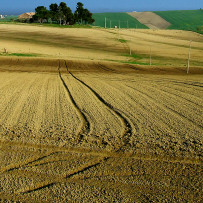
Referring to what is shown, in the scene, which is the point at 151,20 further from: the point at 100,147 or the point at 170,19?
the point at 100,147

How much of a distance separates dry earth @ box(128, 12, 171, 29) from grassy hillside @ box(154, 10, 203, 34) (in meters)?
2.47

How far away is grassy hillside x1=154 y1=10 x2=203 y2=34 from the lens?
345ft

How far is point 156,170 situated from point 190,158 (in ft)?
3.42

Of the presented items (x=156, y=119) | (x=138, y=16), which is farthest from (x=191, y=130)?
(x=138, y=16)

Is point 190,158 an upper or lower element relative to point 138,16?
lower

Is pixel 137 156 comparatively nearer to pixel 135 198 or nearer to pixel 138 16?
pixel 135 198

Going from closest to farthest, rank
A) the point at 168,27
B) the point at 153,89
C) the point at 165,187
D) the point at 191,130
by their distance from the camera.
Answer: the point at 165,187, the point at 191,130, the point at 153,89, the point at 168,27

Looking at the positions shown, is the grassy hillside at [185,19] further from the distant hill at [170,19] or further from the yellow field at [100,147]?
the yellow field at [100,147]

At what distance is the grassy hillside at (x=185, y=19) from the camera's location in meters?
105

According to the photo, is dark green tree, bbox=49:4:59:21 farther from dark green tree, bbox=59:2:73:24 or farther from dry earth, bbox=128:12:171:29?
dry earth, bbox=128:12:171:29

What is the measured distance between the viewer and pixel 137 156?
6539 millimetres

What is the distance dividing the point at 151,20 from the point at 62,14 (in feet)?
137

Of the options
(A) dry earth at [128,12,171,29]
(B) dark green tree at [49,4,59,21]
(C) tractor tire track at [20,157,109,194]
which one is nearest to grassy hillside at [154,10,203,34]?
(A) dry earth at [128,12,171,29]

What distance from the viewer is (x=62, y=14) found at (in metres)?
90.7
